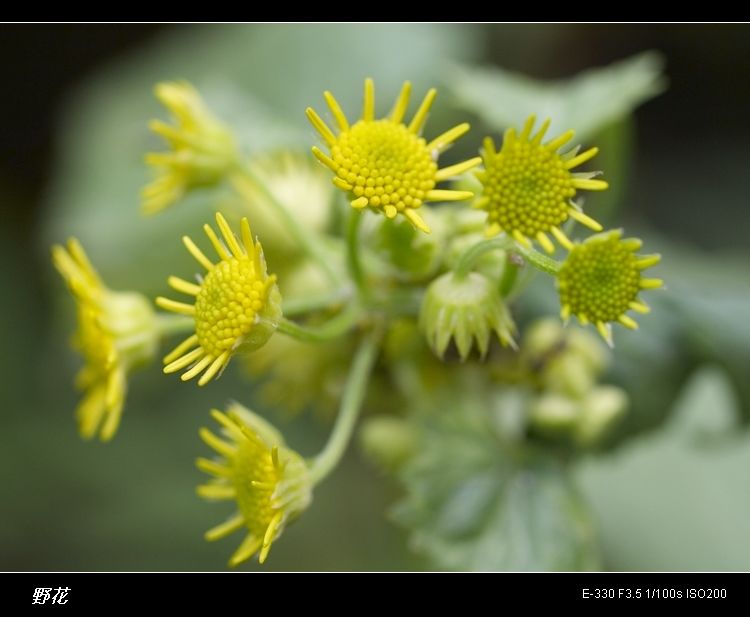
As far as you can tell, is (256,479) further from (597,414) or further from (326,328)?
(597,414)

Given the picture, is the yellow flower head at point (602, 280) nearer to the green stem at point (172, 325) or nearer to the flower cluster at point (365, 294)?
the flower cluster at point (365, 294)

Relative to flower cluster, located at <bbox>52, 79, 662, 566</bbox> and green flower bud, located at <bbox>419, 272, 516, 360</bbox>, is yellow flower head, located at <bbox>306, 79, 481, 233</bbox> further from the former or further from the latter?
green flower bud, located at <bbox>419, 272, 516, 360</bbox>

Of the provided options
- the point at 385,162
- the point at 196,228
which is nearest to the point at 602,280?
the point at 385,162

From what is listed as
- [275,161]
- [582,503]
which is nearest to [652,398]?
[582,503]

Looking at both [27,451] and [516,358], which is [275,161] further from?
[27,451]

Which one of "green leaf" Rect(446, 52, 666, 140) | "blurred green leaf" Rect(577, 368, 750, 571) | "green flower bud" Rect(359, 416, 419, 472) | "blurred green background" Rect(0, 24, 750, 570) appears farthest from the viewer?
"blurred green background" Rect(0, 24, 750, 570)

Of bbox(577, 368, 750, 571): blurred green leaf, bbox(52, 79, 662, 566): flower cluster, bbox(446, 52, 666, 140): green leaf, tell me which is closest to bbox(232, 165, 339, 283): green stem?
bbox(52, 79, 662, 566): flower cluster

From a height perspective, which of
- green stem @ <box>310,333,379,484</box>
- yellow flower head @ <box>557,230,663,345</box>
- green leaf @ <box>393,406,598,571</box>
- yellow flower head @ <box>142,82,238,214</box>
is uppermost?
yellow flower head @ <box>142,82,238,214</box>
